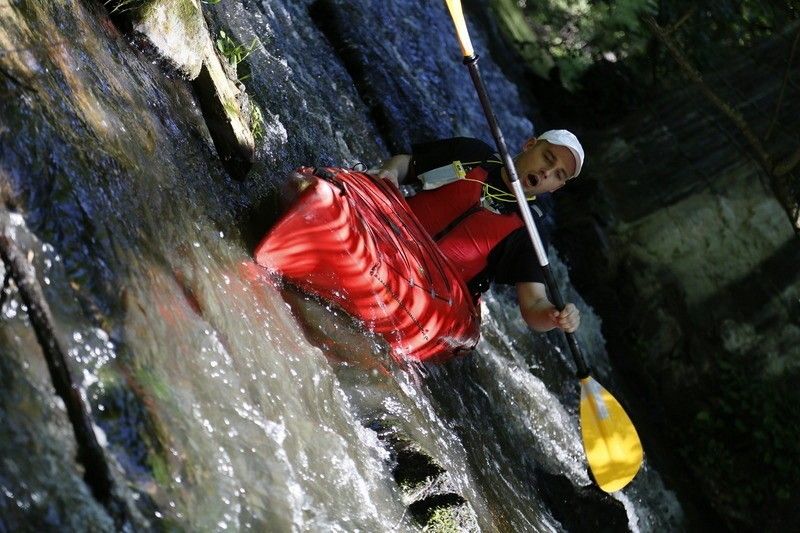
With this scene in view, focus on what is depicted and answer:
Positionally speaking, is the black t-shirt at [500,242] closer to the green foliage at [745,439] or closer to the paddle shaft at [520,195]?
the paddle shaft at [520,195]

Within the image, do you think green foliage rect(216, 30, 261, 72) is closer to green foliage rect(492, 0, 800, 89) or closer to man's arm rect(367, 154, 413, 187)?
man's arm rect(367, 154, 413, 187)

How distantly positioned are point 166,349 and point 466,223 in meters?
2.07

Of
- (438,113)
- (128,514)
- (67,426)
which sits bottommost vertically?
(128,514)

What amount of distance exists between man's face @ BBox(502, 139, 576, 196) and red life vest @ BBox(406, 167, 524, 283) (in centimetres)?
18

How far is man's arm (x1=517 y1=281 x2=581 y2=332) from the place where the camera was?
151 inches

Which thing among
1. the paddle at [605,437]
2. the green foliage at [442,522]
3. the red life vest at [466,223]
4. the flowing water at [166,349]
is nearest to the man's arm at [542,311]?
the red life vest at [466,223]

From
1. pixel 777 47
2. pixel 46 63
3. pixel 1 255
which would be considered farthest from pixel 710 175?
pixel 1 255

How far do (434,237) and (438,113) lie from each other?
241 centimetres

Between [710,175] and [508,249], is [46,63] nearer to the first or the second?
[508,249]

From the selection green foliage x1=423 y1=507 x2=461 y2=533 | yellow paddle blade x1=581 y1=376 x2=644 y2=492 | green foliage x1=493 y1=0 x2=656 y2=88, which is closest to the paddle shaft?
yellow paddle blade x1=581 y1=376 x2=644 y2=492

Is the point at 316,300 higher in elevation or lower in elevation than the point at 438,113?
lower

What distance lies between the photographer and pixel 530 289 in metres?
3.97

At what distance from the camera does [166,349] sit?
2.16m

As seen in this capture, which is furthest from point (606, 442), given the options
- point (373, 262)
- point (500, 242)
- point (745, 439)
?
point (745, 439)
